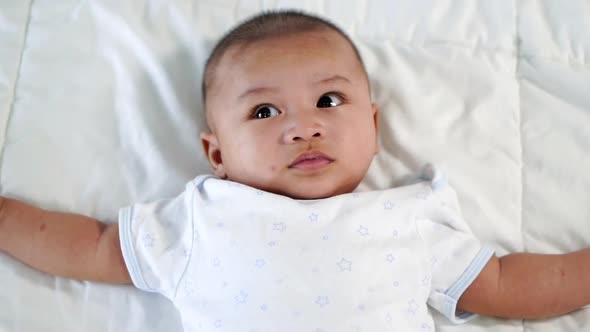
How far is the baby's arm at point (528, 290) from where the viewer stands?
99 cm

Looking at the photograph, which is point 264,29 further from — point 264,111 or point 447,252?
point 447,252

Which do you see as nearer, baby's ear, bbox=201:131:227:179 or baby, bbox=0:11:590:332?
baby, bbox=0:11:590:332

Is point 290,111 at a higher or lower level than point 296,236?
higher

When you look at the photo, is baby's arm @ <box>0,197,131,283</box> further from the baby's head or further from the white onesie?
the baby's head

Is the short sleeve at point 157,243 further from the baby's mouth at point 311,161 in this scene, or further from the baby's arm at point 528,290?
the baby's arm at point 528,290

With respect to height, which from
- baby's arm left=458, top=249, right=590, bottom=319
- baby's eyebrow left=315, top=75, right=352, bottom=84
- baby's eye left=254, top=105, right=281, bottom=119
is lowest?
baby's arm left=458, top=249, right=590, bottom=319

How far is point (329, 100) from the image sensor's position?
3.33 ft

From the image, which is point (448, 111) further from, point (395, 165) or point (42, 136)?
point (42, 136)

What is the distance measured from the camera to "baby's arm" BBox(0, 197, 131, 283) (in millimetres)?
979

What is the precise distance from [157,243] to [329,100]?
35cm

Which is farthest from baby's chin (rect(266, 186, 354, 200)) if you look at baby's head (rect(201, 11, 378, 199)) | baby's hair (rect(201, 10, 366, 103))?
baby's hair (rect(201, 10, 366, 103))

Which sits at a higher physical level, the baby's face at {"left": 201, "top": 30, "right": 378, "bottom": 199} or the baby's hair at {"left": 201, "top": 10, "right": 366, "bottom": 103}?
the baby's hair at {"left": 201, "top": 10, "right": 366, "bottom": 103}

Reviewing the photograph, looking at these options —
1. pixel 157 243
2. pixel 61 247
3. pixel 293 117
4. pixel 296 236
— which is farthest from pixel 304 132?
pixel 61 247

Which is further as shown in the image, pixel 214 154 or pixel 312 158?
Result: pixel 214 154
